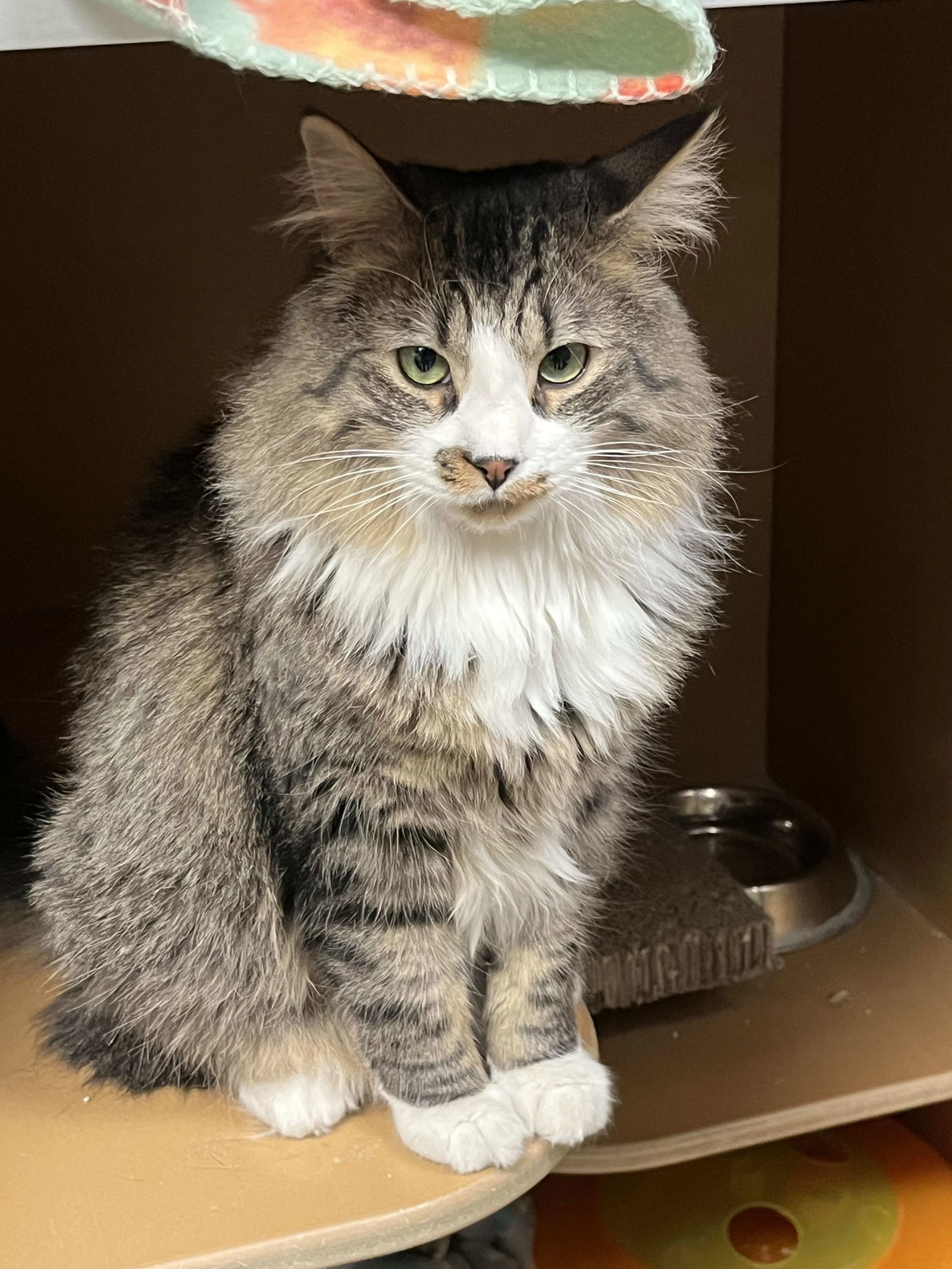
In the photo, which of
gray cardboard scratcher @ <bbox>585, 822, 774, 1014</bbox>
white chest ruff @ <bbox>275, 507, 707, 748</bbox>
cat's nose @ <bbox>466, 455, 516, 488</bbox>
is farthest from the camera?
gray cardboard scratcher @ <bbox>585, 822, 774, 1014</bbox>

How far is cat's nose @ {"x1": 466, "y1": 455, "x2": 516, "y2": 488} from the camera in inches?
31.1

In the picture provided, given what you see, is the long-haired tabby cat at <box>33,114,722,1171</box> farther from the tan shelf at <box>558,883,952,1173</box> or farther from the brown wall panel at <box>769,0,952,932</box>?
the brown wall panel at <box>769,0,952,932</box>

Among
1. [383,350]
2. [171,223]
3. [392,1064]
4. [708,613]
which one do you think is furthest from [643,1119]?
[171,223]

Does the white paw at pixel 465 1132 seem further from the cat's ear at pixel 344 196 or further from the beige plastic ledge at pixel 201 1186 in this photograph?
the cat's ear at pixel 344 196

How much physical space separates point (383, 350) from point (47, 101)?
89 centimetres

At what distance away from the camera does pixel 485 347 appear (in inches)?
32.2

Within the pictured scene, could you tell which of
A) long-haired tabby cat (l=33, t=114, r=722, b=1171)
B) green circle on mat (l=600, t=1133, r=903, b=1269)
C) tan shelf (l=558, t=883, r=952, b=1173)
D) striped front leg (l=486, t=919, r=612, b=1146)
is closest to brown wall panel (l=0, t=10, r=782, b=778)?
long-haired tabby cat (l=33, t=114, r=722, b=1171)

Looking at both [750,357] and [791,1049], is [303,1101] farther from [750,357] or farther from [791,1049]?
[750,357]

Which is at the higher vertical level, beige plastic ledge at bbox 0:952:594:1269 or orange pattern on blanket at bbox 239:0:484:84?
orange pattern on blanket at bbox 239:0:484:84

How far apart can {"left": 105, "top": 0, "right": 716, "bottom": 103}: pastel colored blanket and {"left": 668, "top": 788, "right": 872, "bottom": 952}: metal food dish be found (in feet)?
3.71

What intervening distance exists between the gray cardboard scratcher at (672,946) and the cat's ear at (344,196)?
87 cm

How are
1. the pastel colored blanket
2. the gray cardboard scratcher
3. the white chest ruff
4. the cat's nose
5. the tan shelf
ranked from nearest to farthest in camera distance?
the pastel colored blanket < the cat's nose < the white chest ruff < the tan shelf < the gray cardboard scratcher

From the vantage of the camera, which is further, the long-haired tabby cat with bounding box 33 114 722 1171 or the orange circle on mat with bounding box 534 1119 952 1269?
the orange circle on mat with bounding box 534 1119 952 1269

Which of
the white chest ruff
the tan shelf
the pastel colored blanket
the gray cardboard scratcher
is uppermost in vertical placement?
the pastel colored blanket
